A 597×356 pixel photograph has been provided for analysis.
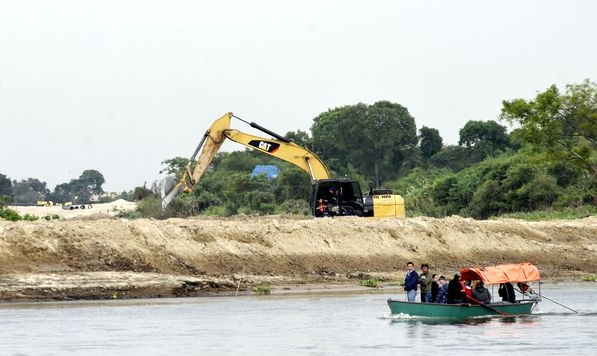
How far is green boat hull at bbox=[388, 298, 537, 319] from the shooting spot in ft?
117

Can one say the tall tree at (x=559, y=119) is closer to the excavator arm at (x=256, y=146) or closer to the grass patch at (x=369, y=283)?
the excavator arm at (x=256, y=146)

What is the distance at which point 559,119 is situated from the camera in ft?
236

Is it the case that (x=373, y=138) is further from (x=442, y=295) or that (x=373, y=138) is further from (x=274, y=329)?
(x=274, y=329)

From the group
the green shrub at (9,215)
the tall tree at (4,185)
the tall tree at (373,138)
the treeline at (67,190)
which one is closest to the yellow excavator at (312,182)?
the green shrub at (9,215)

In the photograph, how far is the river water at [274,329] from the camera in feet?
100

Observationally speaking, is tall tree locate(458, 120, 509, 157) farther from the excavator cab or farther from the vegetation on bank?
the excavator cab

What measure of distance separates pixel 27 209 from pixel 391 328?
78.4 meters

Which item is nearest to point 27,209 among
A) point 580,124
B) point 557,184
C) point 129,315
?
point 557,184

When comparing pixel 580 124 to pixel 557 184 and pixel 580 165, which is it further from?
pixel 557 184

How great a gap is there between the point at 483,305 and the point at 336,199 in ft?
77.5

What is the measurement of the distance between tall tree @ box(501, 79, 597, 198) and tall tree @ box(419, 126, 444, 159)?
4516 cm

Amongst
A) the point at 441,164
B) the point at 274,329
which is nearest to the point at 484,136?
the point at 441,164

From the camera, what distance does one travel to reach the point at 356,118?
4486 inches

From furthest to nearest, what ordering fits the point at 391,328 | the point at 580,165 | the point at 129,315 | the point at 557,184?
the point at 557,184 < the point at 580,165 < the point at 129,315 < the point at 391,328
